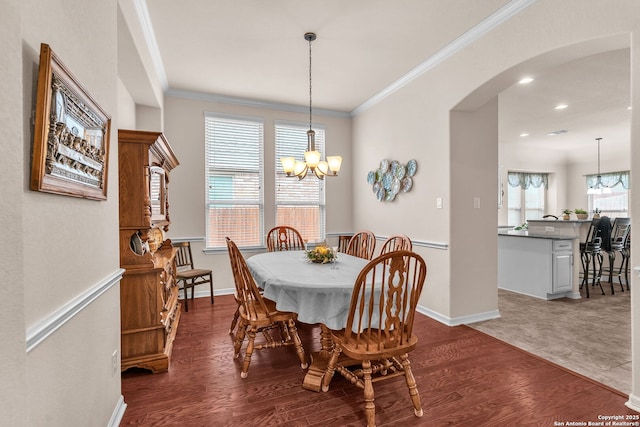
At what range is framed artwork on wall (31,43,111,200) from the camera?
989mm

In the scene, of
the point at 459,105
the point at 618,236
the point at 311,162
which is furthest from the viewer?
the point at 618,236

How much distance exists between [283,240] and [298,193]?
3.28 feet

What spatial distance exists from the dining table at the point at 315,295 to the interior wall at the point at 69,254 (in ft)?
3.26

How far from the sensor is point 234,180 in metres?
4.65

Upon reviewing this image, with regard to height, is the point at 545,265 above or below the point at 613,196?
below

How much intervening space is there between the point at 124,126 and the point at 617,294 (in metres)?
6.79

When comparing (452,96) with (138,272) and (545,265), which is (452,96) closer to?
(545,265)

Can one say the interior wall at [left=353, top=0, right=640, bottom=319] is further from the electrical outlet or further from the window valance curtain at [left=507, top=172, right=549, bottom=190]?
the window valance curtain at [left=507, top=172, right=549, bottom=190]

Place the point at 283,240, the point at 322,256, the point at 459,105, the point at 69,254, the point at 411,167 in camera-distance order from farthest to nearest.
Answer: the point at 283,240 → the point at 411,167 → the point at 459,105 → the point at 322,256 → the point at 69,254

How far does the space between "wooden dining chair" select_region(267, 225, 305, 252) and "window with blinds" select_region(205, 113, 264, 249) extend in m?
0.52

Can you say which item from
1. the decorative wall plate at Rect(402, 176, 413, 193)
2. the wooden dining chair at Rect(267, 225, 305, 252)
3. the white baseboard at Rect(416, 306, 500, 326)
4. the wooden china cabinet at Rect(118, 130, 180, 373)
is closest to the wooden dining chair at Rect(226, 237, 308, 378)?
the wooden china cabinet at Rect(118, 130, 180, 373)

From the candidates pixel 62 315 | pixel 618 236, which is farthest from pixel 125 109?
pixel 618 236

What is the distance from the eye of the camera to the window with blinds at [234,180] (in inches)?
179

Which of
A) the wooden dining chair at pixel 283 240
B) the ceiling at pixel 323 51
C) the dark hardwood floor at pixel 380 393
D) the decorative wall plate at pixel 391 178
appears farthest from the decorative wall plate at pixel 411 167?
the dark hardwood floor at pixel 380 393
